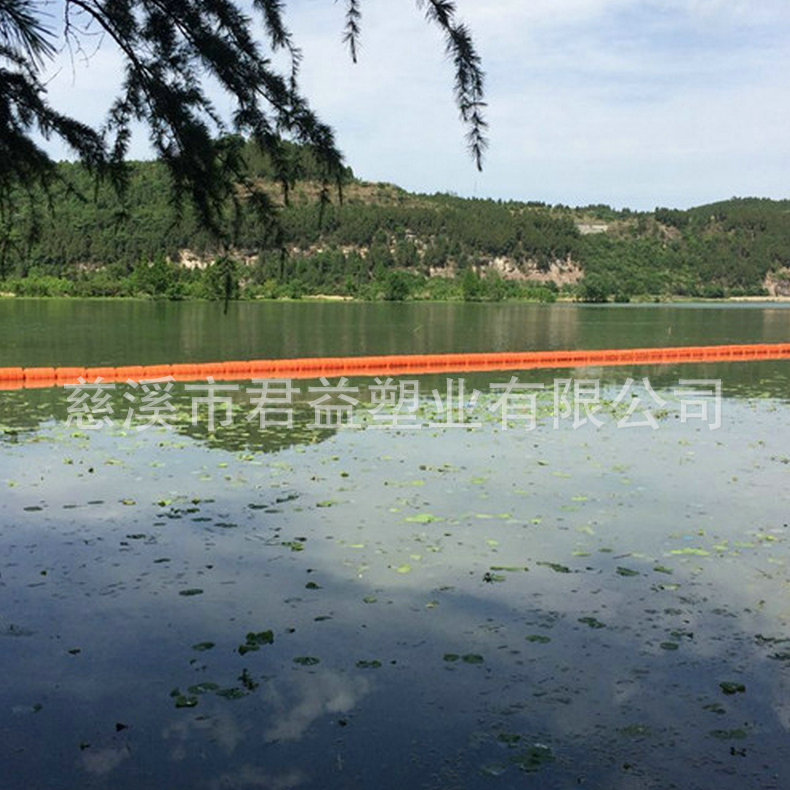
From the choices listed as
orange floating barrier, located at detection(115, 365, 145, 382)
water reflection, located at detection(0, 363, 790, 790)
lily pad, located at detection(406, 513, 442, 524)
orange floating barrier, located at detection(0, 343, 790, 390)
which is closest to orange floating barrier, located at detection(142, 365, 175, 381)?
orange floating barrier, located at detection(0, 343, 790, 390)

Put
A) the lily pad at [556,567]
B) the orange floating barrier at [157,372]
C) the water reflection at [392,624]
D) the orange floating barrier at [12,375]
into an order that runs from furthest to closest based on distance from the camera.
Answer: the orange floating barrier at [157,372] < the orange floating barrier at [12,375] < the lily pad at [556,567] < the water reflection at [392,624]

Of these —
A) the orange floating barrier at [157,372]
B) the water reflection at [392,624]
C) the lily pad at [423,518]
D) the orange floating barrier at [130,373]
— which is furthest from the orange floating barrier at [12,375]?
the lily pad at [423,518]

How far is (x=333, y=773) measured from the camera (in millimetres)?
6016

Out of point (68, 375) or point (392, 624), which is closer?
point (392, 624)

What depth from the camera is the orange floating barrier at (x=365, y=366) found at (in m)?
28.9

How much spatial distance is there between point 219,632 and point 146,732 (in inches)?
71.6

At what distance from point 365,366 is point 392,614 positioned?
84.9ft

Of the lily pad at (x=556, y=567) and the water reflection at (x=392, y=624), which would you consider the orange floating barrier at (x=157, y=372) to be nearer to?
the water reflection at (x=392, y=624)

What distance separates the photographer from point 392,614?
8.79m

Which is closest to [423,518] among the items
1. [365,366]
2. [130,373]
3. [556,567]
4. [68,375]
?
[556,567]

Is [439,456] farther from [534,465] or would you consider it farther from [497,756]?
[497,756]

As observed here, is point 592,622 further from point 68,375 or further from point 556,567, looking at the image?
point 68,375

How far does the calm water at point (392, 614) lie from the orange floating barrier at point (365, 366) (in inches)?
445

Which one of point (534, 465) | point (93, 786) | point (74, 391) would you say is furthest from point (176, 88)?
point (74, 391)
